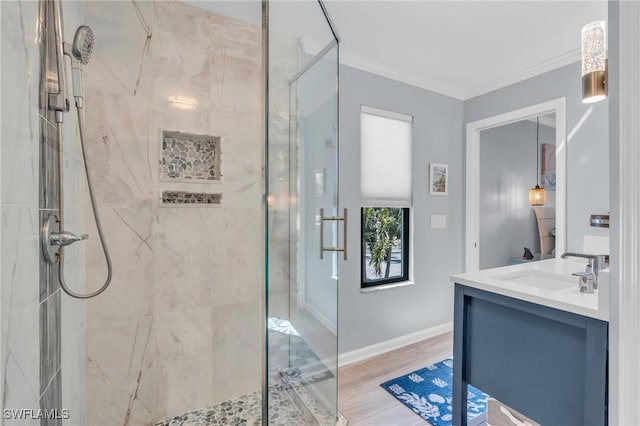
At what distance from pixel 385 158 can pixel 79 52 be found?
2.17m

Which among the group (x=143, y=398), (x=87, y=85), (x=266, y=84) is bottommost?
(x=143, y=398)

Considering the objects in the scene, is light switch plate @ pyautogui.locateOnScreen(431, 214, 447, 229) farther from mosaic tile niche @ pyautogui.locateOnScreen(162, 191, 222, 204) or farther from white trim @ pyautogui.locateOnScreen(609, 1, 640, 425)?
white trim @ pyautogui.locateOnScreen(609, 1, 640, 425)

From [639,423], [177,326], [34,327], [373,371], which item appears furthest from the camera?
[373,371]

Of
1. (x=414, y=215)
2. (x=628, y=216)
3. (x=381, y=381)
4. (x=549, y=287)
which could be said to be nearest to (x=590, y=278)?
(x=549, y=287)

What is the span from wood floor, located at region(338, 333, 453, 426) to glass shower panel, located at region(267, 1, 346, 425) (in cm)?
23

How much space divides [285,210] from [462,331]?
1128 millimetres

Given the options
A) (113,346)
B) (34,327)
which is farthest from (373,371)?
(34,327)

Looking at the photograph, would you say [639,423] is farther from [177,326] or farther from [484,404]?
[177,326]

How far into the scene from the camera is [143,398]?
1672mm

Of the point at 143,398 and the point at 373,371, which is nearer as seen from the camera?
the point at 143,398

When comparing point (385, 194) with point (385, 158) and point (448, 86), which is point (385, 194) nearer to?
point (385, 158)

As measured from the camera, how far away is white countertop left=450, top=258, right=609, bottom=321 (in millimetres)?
1000

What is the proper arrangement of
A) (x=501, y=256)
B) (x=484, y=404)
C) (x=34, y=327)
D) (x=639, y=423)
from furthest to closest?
1. (x=501, y=256)
2. (x=484, y=404)
3. (x=34, y=327)
4. (x=639, y=423)

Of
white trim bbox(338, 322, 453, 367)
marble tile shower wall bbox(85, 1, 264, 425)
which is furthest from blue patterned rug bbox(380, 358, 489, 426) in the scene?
marble tile shower wall bbox(85, 1, 264, 425)
